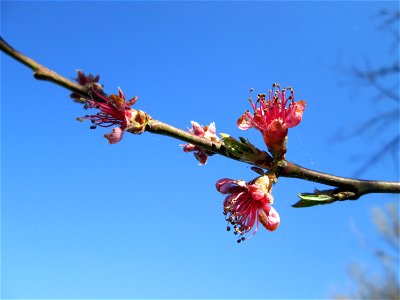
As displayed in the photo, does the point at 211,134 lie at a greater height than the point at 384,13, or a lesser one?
lesser

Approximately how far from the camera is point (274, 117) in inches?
65.5

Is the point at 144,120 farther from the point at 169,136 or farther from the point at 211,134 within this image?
the point at 211,134

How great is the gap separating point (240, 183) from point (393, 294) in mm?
17171

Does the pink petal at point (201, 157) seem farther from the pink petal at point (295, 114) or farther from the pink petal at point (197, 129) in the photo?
the pink petal at point (295, 114)

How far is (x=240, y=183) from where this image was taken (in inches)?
59.8

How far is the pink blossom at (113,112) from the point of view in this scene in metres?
1.43

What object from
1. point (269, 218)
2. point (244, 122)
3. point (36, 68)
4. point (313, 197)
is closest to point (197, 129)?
point (244, 122)

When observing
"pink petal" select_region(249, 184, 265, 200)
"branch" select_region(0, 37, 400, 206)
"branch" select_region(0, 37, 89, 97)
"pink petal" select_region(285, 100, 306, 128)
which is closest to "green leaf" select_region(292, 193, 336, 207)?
"branch" select_region(0, 37, 400, 206)

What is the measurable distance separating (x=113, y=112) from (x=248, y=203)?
0.58 meters

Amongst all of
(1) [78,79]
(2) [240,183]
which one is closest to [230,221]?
(2) [240,183]

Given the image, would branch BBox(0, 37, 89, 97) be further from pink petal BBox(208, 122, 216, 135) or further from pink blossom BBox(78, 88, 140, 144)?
pink petal BBox(208, 122, 216, 135)

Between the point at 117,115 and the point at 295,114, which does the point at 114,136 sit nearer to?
the point at 117,115

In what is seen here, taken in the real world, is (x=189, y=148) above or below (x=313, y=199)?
above

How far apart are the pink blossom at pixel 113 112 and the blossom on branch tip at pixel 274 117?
0.43 m
